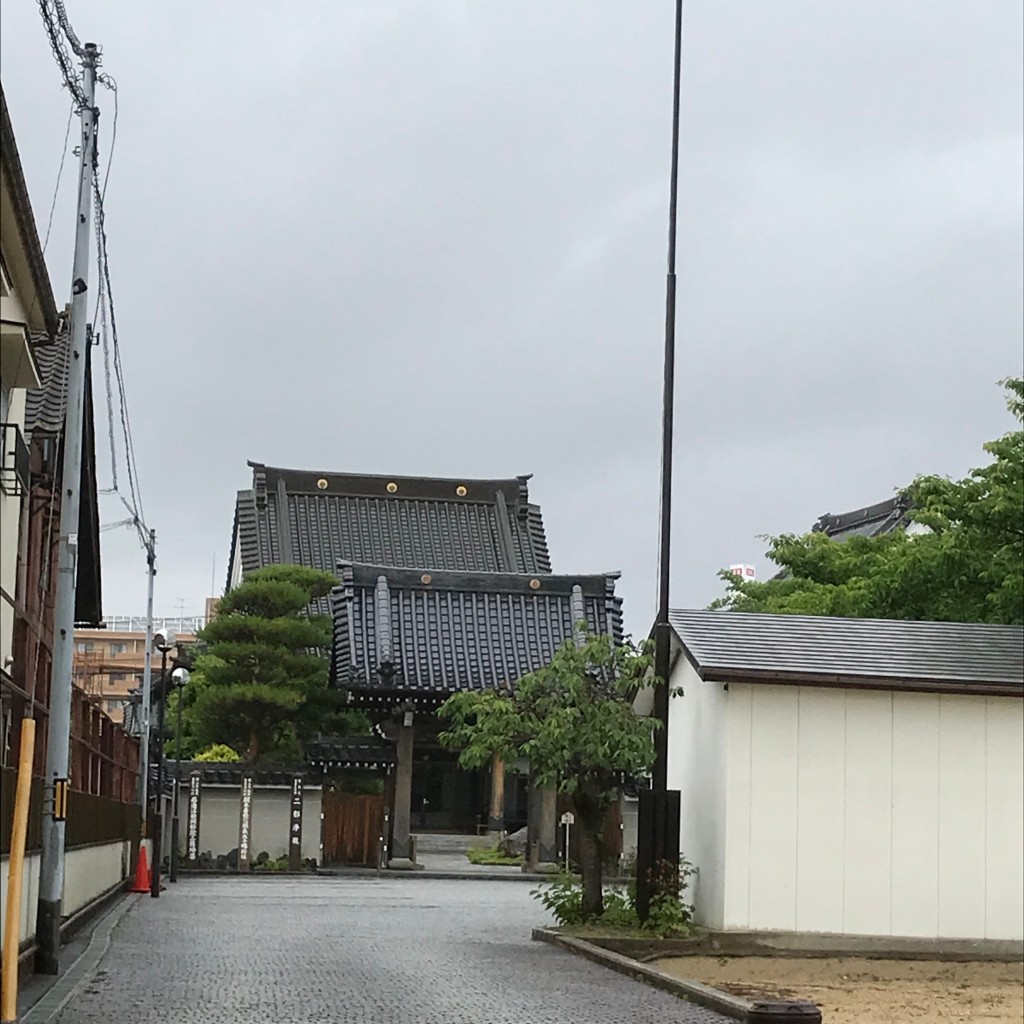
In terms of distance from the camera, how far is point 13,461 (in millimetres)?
12992

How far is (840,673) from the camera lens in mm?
17875

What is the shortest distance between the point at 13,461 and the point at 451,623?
103 ft

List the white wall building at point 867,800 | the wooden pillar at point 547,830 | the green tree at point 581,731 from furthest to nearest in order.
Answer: the wooden pillar at point 547,830, the green tree at point 581,731, the white wall building at point 867,800

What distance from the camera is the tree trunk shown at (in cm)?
1955

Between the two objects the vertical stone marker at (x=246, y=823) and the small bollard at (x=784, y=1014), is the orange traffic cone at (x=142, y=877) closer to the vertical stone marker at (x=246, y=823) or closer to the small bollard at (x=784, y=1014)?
the vertical stone marker at (x=246, y=823)

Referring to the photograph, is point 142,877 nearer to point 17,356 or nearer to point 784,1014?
point 17,356

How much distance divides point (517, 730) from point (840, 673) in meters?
3.73

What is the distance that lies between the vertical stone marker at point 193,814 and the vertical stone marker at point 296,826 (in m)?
2.07

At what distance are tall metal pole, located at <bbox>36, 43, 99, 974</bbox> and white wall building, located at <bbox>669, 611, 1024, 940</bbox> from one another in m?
6.40

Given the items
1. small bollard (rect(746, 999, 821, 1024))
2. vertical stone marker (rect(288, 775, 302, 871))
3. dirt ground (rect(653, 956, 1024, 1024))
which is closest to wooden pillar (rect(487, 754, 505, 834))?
vertical stone marker (rect(288, 775, 302, 871))

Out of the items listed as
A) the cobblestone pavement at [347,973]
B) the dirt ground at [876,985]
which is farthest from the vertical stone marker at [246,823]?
the dirt ground at [876,985]

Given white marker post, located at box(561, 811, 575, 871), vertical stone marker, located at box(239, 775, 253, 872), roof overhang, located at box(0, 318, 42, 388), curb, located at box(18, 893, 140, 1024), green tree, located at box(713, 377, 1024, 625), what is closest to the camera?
roof overhang, located at box(0, 318, 42, 388)

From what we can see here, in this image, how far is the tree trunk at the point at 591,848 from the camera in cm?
1955

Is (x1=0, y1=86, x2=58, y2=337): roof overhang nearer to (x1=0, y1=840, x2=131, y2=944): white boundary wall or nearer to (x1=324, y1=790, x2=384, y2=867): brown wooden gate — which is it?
(x1=0, y1=840, x2=131, y2=944): white boundary wall
